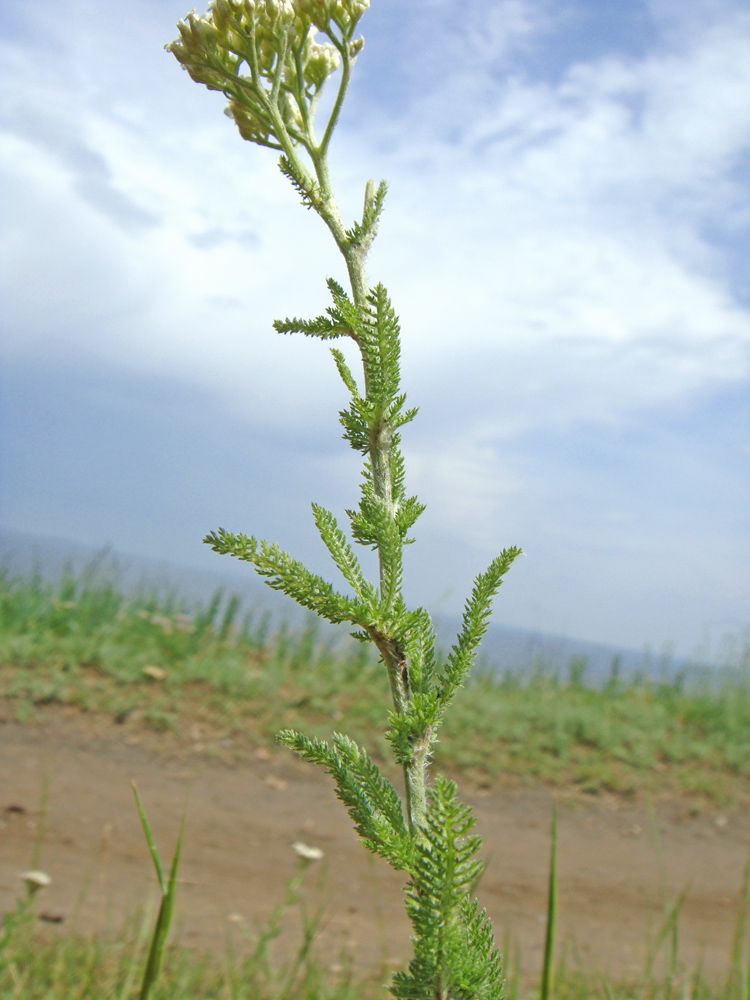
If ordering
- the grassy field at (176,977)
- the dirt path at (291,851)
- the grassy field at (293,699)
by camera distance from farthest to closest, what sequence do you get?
the grassy field at (293,699) → the dirt path at (291,851) → the grassy field at (176,977)

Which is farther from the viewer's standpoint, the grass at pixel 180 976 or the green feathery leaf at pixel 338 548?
the grass at pixel 180 976

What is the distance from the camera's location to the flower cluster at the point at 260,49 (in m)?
1.04

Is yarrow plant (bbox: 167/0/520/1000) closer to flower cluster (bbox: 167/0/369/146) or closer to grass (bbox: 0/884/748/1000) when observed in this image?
flower cluster (bbox: 167/0/369/146)

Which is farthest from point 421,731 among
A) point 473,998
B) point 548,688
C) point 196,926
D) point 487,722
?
point 548,688

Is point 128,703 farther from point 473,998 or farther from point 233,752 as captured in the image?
point 473,998

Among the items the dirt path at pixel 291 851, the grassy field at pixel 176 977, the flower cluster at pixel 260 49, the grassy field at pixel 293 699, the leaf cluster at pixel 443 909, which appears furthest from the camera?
the grassy field at pixel 293 699

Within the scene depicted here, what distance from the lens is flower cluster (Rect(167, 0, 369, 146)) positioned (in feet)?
3.41

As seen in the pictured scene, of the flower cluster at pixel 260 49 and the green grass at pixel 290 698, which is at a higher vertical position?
the flower cluster at pixel 260 49

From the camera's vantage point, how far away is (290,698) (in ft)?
20.6

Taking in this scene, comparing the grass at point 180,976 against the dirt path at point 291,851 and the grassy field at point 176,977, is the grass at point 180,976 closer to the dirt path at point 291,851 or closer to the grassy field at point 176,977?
the grassy field at point 176,977

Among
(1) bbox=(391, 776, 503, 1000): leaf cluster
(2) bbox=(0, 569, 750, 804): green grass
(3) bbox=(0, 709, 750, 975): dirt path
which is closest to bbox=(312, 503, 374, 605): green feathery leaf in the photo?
(1) bbox=(391, 776, 503, 1000): leaf cluster

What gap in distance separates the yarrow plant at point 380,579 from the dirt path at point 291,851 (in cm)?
304

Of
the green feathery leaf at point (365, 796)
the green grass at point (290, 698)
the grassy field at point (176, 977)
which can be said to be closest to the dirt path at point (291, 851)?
the green grass at point (290, 698)

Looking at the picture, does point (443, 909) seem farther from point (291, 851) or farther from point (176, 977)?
point (291, 851)
